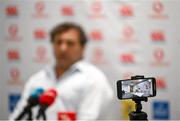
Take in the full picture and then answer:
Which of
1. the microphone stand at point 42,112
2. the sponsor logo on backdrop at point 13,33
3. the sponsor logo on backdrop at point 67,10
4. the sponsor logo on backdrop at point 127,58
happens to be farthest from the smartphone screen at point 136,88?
the sponsor logo on backdrop at point 13,33

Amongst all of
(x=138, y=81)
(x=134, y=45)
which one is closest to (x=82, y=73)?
(x=134, y=45)

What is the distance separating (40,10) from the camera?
2.34m

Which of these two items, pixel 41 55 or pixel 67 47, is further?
pixel 41 55

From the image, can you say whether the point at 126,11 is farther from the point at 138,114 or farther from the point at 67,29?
the point at 138,114

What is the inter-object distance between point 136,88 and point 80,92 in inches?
48.9

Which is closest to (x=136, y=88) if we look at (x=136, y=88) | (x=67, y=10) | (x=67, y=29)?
(x=136, y=88)

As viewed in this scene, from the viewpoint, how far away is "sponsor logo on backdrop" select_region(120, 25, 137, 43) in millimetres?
2164

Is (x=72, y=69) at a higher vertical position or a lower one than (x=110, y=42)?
lower

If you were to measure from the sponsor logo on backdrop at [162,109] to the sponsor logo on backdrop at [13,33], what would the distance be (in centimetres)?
96

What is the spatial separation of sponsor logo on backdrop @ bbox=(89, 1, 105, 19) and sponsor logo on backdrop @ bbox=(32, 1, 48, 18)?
0.30 metres

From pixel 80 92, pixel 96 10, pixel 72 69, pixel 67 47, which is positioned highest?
pixel 96 10

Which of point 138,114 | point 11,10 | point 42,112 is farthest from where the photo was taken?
point 11,10

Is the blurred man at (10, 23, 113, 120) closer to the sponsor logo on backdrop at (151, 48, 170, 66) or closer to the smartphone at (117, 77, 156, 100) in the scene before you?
the sponsor logo on backdrop at (151, 48, 170, 66)

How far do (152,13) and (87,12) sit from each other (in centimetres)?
40
